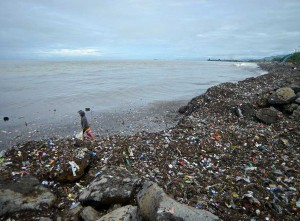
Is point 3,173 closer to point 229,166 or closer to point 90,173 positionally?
point 90,173

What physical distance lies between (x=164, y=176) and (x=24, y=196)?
370cm

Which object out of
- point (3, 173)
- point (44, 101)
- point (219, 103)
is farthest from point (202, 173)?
point (44, 101)

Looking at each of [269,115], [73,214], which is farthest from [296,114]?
[73,214]

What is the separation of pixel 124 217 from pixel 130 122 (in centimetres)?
1055

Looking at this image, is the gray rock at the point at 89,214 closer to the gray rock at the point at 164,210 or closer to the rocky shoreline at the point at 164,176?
the rocky shoreline at the point at 164,176

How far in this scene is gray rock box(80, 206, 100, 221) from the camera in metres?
4.85

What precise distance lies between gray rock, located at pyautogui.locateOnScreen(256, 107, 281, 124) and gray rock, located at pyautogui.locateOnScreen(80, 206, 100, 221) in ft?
31.3

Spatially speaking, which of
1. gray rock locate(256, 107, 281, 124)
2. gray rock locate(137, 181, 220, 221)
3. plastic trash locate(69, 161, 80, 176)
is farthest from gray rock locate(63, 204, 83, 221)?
gray rock locate(256, 107, 281, 124)

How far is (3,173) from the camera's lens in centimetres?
634

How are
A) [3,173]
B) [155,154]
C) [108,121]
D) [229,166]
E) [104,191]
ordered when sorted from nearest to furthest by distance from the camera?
1. [104,191]
2. [3,173]
3. [229,166]
4. [155,154]
5. [108,121]

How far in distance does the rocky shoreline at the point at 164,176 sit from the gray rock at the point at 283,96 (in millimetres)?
1785

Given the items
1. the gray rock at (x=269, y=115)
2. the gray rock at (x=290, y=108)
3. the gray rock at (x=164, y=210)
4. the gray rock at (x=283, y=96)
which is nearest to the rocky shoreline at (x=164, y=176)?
the gray rock at (x=164, y=210)

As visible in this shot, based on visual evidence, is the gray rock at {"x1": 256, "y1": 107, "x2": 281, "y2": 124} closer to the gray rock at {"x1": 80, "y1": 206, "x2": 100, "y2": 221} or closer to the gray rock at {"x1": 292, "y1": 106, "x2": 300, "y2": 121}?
the gray rock at {"x1": 292, "y1": 106, "x2": 300, "y2": 121}

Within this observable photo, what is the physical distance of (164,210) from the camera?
13.6ft
